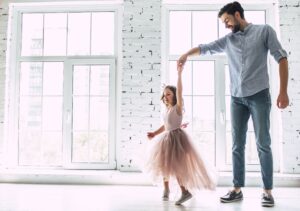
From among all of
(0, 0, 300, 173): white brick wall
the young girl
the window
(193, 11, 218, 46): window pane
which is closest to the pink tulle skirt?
the young girl

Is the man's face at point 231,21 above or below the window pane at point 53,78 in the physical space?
above

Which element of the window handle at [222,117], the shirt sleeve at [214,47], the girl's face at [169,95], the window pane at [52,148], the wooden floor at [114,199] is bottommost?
the wooden floor at [114,199]

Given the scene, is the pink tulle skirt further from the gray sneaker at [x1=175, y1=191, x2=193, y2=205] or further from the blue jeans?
the blue jeans

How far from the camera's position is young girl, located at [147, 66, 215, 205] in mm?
2527

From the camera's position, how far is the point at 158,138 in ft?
9.12

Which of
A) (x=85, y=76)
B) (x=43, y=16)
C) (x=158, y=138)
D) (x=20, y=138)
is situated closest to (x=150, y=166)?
(x=158, y=138)

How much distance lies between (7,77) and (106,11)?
63.1 inches

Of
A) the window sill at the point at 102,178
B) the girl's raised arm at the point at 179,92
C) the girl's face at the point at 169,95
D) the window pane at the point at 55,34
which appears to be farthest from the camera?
the window pane at the point at 55,34

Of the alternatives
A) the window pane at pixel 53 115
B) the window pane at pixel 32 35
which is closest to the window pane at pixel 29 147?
the window pane at pixel 53 115

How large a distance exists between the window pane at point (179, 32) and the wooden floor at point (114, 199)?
1.85 m

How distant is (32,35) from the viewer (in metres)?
4.09

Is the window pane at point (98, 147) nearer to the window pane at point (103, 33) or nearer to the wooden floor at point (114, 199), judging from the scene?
the wooden floor at point (114, 199)

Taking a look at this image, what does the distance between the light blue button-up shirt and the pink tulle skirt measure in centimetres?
65

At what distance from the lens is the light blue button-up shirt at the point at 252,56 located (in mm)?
2457
